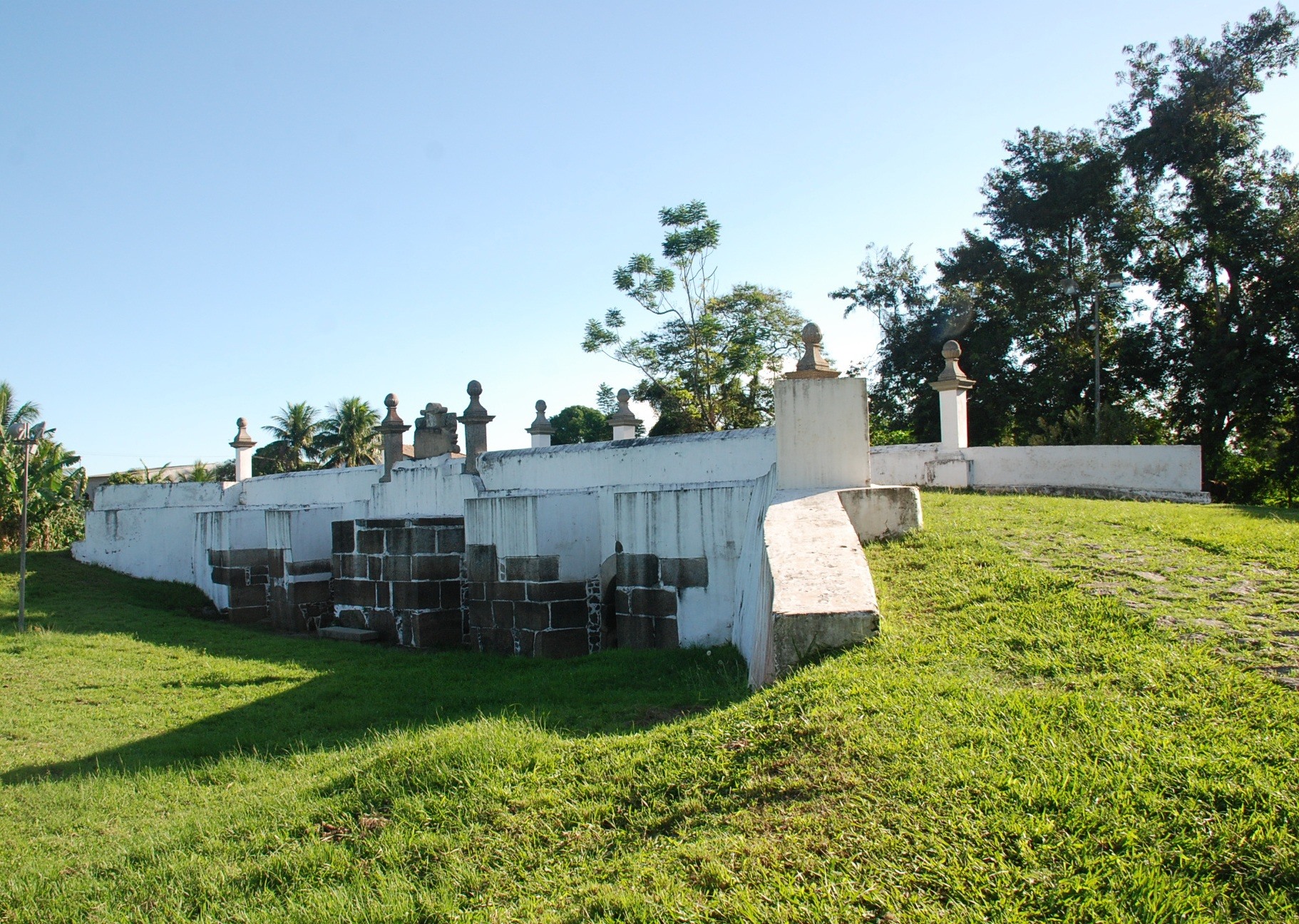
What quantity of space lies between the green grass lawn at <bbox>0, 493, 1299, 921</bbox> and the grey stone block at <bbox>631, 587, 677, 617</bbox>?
5.15 ft

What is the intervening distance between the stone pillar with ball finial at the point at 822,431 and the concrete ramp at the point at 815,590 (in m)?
0.85

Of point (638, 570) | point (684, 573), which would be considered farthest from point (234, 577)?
point (684, 573)

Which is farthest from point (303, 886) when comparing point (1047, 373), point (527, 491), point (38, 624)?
point (1047, 373)

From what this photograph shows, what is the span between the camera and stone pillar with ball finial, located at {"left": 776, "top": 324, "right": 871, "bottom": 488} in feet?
21.4

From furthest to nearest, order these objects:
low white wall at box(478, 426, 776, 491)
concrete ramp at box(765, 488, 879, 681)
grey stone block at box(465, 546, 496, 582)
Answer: grey stone block at box(465, 546, 496, 582), low white wall at box(478, 426, 776, 491), concrete ramp at box(765, 488, 879, 681)

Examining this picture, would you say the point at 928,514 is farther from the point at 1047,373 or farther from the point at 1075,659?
the point at 1047,373

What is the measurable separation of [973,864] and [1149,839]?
47cm

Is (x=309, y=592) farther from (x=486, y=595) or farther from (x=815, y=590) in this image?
(x=815, y=590)

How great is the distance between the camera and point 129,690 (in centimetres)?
820

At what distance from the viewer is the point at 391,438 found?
13.3 meters

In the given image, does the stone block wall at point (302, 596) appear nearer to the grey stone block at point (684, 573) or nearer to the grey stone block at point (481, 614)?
the grey stone block at point (481, 614)

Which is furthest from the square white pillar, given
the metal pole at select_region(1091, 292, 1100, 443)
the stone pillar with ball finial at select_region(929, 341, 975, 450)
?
the metal pole at select_region(1091, 292, 1100, 443)

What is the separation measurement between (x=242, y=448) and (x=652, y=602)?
39.1ft

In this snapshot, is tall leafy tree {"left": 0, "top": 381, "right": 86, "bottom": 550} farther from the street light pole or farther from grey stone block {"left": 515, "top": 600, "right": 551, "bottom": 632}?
the street light pole
